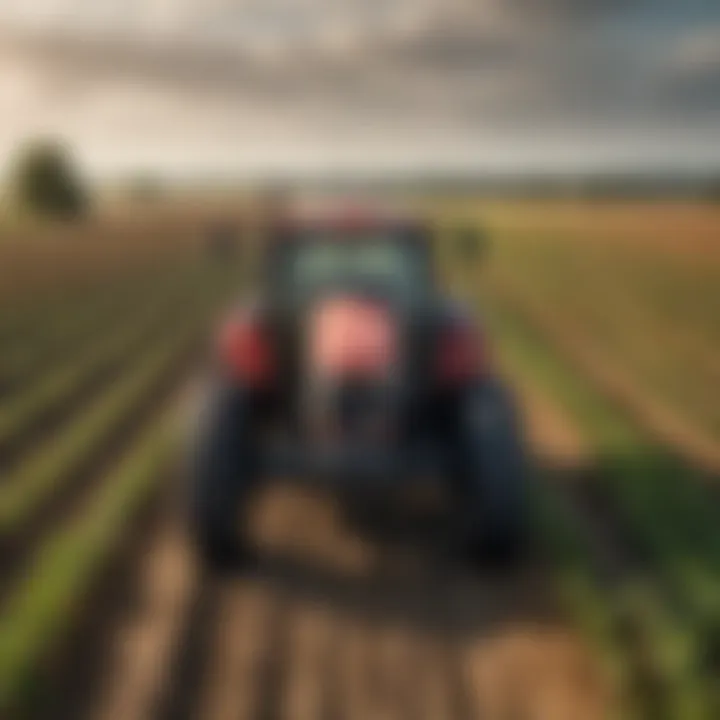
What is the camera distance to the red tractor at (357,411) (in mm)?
5637

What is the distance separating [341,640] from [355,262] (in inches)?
103

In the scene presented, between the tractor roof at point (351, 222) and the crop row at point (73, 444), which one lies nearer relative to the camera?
the tractor roof at point (351, 222)

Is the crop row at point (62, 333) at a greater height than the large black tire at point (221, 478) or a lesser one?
lesser

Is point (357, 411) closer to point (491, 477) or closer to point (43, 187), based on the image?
point (491, 477)

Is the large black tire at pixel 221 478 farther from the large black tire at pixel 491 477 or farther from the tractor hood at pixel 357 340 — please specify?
the large black tire at pixel 491 477

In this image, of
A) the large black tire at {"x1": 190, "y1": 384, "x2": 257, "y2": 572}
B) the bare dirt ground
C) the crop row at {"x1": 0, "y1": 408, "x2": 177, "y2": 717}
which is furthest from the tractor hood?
the crop row at {"x1": 0, "y1": 408, "x2": 177, "y2": 717}

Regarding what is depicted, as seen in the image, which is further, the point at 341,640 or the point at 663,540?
the point at 663,540

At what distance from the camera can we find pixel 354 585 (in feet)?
18.7

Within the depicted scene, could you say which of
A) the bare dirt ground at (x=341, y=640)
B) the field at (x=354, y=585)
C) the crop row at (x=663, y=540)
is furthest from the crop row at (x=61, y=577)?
the crop row at (x=663, y=540)

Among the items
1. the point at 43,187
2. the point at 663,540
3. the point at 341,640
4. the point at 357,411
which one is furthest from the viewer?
the point at 43,187

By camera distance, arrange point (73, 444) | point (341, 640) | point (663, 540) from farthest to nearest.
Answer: point (73, 444) → point (663, 540) → point (341, 640)

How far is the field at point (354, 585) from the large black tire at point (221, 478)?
7.1 inches

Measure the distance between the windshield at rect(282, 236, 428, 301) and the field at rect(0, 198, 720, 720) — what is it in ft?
1.61

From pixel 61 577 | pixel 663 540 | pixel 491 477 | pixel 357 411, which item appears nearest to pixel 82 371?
pixel 61 577
